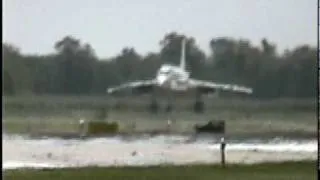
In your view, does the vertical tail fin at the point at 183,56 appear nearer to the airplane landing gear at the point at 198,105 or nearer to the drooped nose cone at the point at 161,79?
the drooped nose cone at the point at 161,79

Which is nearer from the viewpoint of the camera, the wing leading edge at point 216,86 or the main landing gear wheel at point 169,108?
the wing leading edge at point 216,86

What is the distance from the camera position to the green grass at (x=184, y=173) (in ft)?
18.0

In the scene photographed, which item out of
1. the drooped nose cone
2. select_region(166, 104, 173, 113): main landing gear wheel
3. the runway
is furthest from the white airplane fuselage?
the runway

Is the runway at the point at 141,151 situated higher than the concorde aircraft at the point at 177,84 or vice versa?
the concorde aircraft at the point at 177,84

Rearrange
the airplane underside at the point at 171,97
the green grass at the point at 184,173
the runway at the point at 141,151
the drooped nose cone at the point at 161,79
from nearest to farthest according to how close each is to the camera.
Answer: the green grass at the point at 184,173, the runway at the point at 141,151, the airplane underside at the point at 171,97, the drooped nose cone at the point at 161,79

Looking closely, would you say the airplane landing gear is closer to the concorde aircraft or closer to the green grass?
the concorde aircraft

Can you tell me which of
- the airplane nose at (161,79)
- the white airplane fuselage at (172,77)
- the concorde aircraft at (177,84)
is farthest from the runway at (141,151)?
the airplane nose at (161,79)

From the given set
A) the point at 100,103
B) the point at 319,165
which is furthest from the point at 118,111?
the point at 319,165

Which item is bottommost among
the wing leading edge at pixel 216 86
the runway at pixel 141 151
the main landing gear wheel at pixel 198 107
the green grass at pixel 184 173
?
the green grass at pixel 184 173

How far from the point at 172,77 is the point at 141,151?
499cm

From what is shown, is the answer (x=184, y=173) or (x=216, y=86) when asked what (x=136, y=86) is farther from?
(x=184, y=173)

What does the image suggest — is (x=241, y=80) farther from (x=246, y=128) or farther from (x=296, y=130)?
(x=296, y=130)

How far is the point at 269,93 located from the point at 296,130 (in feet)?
4.09

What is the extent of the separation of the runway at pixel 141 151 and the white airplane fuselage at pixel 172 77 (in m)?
3.07
